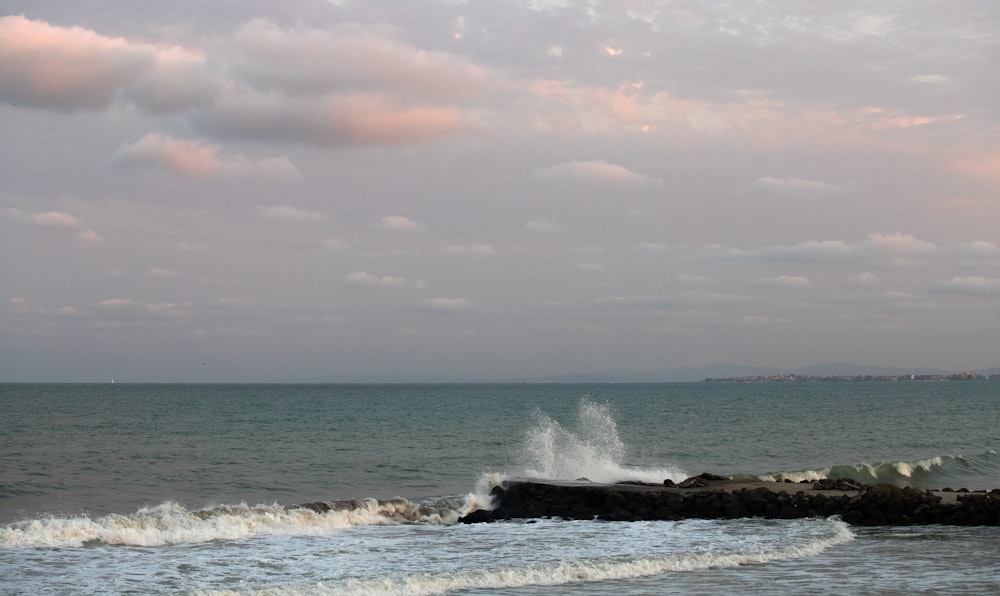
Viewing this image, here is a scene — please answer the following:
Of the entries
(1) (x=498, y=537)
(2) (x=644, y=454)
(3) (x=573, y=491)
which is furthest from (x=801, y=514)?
(2) (x=644, y=454)

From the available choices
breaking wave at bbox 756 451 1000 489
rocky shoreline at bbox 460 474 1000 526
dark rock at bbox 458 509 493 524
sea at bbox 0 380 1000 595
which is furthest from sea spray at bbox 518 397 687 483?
dark rock at bbox 458 509 493 524

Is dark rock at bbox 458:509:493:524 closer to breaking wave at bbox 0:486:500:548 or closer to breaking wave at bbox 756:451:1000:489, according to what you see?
breaking wave at bbox 0:486:500:548

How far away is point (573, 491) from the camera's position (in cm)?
2547

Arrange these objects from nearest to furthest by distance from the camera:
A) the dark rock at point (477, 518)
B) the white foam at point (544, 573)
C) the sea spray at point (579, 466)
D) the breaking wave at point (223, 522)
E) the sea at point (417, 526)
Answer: the white foam at point (544, 573) < the sea at point (417, 526) < the breaking wave at point (223, 522) < the dark rock at point (477, 518) < the sea spray at point (579, 466)

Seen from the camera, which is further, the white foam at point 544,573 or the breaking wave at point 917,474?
the breaking wave at point 917,474

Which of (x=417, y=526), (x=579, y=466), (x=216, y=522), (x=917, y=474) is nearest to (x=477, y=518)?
(x=417, y=526)

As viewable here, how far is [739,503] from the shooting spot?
79.0ft

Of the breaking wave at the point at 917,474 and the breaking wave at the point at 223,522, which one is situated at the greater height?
the breaking wave at the point at 223,522

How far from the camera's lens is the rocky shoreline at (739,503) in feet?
73.0

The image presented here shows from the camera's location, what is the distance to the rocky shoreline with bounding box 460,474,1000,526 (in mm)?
22250

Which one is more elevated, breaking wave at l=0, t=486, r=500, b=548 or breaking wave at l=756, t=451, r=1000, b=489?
breaking wave at l=0, t=486, r=500, b=548

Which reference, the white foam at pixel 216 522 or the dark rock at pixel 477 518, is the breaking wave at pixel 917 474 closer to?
the dark rock at pixel 477 518

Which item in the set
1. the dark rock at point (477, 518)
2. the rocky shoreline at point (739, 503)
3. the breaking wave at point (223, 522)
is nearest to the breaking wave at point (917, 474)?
the rocky shoreline at point (739, 503)

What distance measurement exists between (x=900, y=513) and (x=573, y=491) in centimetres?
797
